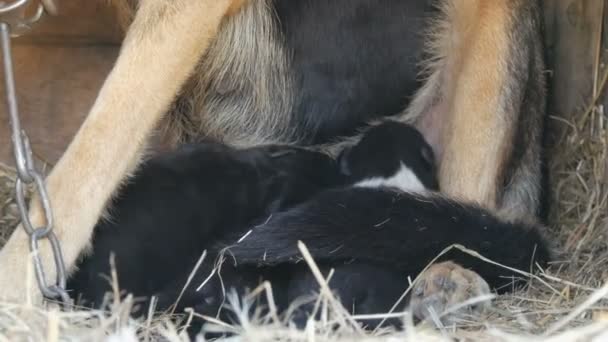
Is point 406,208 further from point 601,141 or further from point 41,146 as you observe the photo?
point 41,146

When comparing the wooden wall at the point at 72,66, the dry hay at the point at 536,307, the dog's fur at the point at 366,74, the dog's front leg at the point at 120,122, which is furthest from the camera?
the wooden wall at the point at 72,66

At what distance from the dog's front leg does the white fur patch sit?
0.47m

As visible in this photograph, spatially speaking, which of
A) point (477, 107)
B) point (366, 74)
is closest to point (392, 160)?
point (477, 107)

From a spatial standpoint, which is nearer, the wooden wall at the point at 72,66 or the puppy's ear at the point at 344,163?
the puppy's ear at the point at 344,163

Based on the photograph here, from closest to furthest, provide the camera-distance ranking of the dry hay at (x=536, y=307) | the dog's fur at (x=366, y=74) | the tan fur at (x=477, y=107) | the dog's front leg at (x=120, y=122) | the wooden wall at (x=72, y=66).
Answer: the dry hay at (x=536, y=307), the dog's front leg at (x=120, y=122), the dog's fur at (x=366, y=74), the tan fur at (x=477, y=107), the wooden wall at (x=72, y=66)

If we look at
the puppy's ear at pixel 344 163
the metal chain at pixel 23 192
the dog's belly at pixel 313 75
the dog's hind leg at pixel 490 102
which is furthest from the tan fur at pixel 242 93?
the metal chain at pixel 23 192

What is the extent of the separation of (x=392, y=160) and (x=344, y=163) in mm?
122

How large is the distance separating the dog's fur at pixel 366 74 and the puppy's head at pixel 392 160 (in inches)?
Answer: 3.3

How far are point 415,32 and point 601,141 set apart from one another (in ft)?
1.79

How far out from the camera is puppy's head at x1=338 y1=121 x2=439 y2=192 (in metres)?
1.99

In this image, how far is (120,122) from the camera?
1.70m

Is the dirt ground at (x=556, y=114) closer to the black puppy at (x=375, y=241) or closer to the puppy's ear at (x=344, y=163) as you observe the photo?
the black puppy at (x=375, y=241)

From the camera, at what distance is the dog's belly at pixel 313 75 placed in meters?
2.26

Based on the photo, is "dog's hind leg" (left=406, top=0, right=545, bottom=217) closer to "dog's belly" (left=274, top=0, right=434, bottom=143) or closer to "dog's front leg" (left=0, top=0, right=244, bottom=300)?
"dog's belly" (left=274, top=0, right=434, bottom=143)
